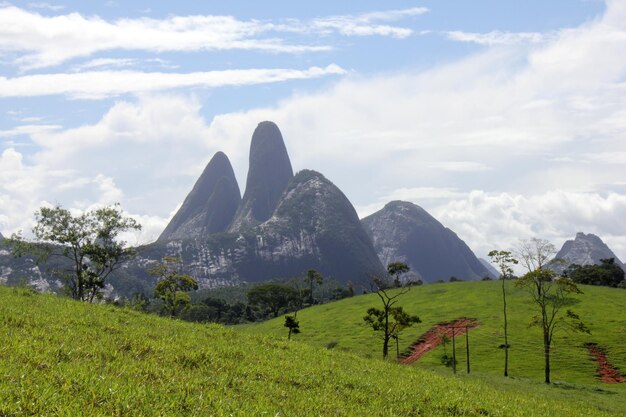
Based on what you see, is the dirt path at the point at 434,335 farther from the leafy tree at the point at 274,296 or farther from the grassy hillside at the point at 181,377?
the leafy tree at the point at 274,296

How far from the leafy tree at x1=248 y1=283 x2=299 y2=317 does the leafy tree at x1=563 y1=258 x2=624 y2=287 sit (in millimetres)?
98555

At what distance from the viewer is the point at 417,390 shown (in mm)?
18078

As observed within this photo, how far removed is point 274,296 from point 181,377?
183146 millimetres

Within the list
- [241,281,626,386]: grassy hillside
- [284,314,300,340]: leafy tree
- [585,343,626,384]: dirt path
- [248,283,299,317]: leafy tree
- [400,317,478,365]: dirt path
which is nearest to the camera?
[585,343,626,384]: dirt path

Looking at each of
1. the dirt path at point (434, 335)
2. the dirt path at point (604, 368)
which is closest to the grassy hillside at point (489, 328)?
the dirt path at point (604, 368)

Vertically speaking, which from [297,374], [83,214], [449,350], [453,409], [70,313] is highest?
[83,214]

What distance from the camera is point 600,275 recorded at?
555ft

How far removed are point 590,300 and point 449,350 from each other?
51.0 meters

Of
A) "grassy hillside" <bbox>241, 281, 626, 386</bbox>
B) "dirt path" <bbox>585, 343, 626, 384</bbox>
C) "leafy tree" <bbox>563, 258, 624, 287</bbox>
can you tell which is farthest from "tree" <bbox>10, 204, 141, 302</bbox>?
"leafy tree" <bbox>563, 258, 624, 287</bbox>

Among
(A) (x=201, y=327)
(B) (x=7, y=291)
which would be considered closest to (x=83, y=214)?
(B) (x=7, y=291)

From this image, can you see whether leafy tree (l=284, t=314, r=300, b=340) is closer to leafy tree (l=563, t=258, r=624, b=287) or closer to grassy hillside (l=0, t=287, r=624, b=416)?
grassy hillside (l=0, t=287, r=624, b=416)

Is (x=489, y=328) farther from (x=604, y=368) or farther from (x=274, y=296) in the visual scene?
(x=274, y=296)

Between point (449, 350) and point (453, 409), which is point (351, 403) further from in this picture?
point (449, 350)

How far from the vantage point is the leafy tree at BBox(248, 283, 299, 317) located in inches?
7598
